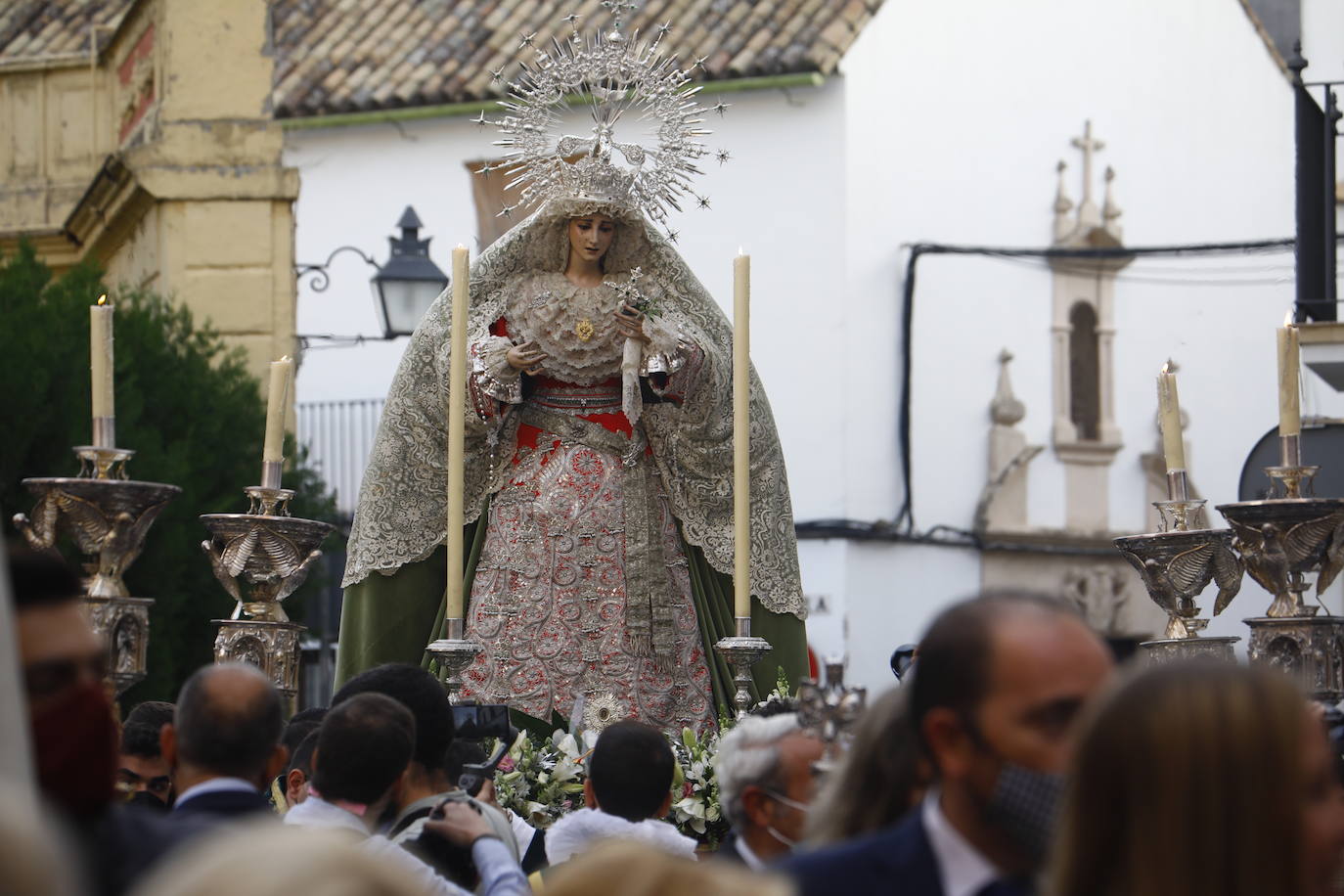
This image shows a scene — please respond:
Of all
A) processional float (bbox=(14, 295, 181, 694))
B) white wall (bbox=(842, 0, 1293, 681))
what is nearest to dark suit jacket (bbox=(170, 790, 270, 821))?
processional float (bbox=(14, 295, 181, 694))

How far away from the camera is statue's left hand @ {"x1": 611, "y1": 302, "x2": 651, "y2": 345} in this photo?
5566mm

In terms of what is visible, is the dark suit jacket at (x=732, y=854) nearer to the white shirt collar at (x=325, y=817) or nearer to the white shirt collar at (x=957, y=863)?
the white shirt collar at (x=325, y=817)

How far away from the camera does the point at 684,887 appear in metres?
1.92

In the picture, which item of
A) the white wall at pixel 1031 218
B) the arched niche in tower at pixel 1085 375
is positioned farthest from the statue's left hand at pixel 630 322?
the arched niche in tower at pixel 1085 375

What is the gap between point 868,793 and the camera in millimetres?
2803

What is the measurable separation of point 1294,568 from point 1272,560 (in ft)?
0.18

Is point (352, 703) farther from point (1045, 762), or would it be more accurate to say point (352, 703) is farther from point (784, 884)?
point (784, 884)

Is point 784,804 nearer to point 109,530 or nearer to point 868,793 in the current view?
point 868,793

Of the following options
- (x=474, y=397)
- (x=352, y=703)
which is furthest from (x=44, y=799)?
(x=474, y=397)

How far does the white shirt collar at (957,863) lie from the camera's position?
2.43m

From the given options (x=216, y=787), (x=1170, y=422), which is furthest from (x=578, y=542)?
(x=216, y=787)

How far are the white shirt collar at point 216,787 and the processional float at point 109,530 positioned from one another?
4.26 ft

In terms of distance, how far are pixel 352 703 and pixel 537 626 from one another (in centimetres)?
230

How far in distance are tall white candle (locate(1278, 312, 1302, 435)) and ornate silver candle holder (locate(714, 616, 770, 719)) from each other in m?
1.17
